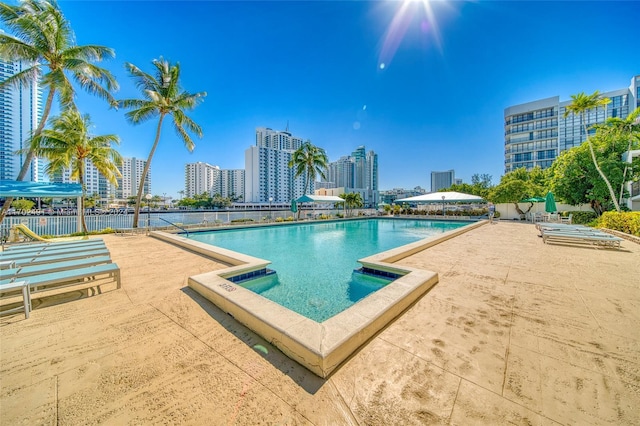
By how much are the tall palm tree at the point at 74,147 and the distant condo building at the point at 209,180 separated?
96.1 m

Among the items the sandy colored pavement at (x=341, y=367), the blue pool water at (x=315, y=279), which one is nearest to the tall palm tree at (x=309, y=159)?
the blue pool water at (x=315, y=279)

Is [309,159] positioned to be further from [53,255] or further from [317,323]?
[317,323]

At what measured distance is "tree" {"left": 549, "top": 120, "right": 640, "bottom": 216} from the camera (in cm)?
1265

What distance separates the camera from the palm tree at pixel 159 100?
12.5 m

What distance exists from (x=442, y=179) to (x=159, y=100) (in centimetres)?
14498

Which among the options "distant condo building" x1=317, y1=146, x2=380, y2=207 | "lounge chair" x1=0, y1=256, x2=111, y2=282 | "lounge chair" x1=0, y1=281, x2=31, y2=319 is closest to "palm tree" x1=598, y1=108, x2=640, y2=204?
"lounge chair" x1=0, y1=256, x2=111, y2=282

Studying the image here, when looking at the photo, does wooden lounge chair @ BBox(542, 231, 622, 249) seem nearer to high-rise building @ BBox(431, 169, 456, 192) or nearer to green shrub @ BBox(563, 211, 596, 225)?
green shrub @ BBox(563, 211, 596, 225)

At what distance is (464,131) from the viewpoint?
24.1 meters

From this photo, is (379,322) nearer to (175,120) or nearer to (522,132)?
(175,120)

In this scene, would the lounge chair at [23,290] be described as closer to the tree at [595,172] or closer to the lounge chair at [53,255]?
the lounge chair at [53,255]

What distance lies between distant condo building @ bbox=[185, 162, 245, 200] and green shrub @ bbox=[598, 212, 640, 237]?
106613 mm

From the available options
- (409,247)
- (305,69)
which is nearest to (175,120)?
(305,69)

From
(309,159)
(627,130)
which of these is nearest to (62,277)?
(309,159)

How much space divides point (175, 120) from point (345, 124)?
15426 millimetres
